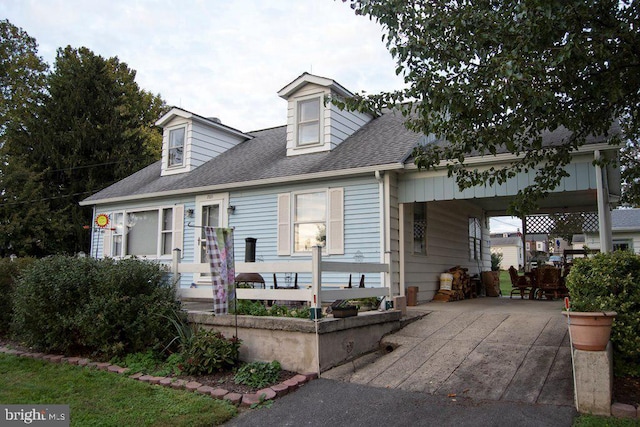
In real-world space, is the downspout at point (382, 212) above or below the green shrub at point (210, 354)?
above

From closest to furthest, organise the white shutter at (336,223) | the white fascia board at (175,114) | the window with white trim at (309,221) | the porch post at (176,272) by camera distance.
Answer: the porch post at (176,272) → the white shutter at (336,223) → the window with white trim at (309,221) → the white fascia board at (175,114)

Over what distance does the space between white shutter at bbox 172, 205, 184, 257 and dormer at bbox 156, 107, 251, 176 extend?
171 cm

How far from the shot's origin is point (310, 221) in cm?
977

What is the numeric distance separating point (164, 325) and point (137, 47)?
9680 mm

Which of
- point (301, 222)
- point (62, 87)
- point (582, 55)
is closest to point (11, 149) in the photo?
point (62, 87)

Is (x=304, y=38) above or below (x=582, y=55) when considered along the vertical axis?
above

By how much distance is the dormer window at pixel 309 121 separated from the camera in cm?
1104

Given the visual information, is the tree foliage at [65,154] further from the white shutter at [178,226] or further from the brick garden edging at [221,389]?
the brick garden edging at [221,389]

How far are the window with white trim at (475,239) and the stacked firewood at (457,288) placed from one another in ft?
6.25

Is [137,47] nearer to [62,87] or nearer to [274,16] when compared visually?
[274,16]

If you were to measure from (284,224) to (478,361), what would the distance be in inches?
219

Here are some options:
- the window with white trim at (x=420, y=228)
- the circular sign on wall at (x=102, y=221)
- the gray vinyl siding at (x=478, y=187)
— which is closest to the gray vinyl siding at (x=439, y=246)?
the window with white trim at (x=420, y=228)

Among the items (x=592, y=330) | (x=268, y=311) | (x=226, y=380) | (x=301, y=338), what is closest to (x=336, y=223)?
(x=268, y=311)

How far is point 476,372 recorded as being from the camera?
510 cm
